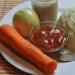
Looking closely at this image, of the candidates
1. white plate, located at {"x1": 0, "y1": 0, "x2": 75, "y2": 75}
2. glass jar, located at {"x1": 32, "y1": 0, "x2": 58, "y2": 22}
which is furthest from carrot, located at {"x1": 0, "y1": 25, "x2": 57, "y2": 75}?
glass jar, located at {"x1": 32, "y1": 0, "x2": 58, "y2": 22}

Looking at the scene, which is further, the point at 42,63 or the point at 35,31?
the point at 35,31

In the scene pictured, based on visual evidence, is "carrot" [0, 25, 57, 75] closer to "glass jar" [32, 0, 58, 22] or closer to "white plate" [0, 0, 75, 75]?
"white plate" [0, 0, 75, 75]

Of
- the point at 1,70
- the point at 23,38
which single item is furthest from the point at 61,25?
the point at 1,70

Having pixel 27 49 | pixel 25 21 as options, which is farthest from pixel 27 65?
pixel 25 21

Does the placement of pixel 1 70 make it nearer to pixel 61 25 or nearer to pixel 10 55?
pixel 10 55

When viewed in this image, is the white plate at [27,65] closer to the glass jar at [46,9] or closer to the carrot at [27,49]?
the carrot at [27,49]
